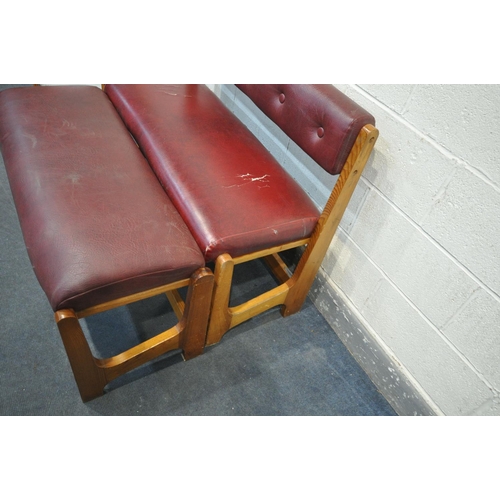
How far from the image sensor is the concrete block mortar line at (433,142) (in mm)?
817

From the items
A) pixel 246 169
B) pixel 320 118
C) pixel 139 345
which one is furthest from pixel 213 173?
pixel 139 345

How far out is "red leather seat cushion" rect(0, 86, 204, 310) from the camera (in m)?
0.84

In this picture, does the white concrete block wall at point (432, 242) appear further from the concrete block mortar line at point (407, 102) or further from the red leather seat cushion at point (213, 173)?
the red leather seat cushion at point (213, 173)

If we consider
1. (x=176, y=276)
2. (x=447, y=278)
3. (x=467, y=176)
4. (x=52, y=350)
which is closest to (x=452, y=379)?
(x=447, y=278)

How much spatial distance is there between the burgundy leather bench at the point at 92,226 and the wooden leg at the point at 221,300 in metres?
0.04

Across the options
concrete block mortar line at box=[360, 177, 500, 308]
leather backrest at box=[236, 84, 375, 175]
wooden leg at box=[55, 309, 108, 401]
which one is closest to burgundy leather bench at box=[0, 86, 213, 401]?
wooden leg at box=[55, 309, 108, 401]

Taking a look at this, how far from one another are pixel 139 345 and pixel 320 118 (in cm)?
83

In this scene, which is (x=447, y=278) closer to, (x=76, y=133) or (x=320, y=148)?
(x=320, y=148)

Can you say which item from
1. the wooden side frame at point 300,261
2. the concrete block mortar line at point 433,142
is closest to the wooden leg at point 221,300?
the wooden side frame at point 300,261

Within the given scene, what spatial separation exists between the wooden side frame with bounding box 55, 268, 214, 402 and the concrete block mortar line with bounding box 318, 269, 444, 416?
1.69ft

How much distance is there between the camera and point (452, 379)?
1038 millimetres

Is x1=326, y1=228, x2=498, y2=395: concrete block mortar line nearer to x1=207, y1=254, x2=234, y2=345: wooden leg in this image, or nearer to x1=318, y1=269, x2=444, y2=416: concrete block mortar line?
x1=318, y1=269, x2=444, y2=416: concrete block mortar line

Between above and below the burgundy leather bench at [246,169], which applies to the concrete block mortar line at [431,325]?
below
